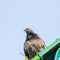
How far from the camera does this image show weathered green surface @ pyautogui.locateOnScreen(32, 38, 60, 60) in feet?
21.0

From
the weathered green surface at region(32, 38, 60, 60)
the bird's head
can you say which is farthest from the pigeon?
the weathered green surface at region(32, 38, 60, 60)

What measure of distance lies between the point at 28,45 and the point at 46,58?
4.69 metres

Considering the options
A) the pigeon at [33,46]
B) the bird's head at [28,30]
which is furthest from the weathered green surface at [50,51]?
the bird's head at [28,30]

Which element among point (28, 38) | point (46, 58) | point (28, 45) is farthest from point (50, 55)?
point (28, 38)

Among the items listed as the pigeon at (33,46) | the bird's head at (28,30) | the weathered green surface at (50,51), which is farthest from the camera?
the bird's head at (28,30)

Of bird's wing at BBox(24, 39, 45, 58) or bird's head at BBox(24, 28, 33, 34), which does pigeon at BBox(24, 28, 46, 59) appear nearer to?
bird's wing at BBox(24, 39, 45, 58)

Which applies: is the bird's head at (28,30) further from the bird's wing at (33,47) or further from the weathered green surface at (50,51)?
the weathered green surface at (50,51)

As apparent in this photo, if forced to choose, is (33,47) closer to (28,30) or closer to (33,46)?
(33,46)

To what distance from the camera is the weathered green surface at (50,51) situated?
640 centimetres

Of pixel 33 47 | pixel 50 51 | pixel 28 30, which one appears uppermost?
pixel 28 30

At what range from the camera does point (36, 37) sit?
12016 millimetres

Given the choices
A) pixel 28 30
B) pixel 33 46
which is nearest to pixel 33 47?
pixel 33 46

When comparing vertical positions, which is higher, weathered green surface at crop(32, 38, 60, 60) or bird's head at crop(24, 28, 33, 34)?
bird's head at crop(24, 28, 33, 34)

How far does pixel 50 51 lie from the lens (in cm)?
659
